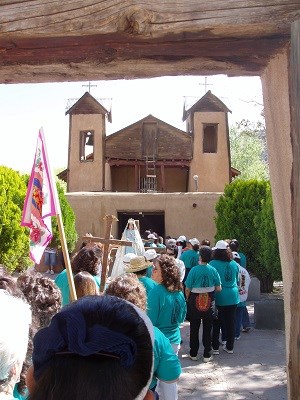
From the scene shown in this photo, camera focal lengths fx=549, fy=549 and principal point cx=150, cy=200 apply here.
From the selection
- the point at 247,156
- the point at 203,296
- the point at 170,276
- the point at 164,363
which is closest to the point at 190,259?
the point at 203,296

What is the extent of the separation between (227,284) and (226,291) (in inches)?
4.8

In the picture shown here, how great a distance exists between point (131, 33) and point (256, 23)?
20.6 inches

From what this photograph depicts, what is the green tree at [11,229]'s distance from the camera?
1370 centimetres

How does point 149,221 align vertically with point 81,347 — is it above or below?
above

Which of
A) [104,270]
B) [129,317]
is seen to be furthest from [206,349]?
[129,317]

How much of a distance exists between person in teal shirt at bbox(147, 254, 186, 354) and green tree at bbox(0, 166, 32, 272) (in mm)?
8201

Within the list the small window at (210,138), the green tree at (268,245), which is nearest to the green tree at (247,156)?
the small window at (210,138)

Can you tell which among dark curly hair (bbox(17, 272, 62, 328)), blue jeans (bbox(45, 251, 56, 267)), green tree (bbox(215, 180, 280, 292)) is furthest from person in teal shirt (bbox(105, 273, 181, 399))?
blue jeans (bbox(45, 251, 56, 267))

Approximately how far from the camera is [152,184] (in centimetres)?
3097

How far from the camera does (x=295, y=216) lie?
89.6 inches

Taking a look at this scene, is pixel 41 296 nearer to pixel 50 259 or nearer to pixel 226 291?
pixel 226 291

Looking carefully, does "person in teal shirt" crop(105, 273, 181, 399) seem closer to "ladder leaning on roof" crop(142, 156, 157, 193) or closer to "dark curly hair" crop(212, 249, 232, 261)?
"dark curly hair" crop(212, 249, 232, 261)

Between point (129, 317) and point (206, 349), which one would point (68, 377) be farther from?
point (206, 349)

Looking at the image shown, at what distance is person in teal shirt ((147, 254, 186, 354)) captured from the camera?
5.62m
